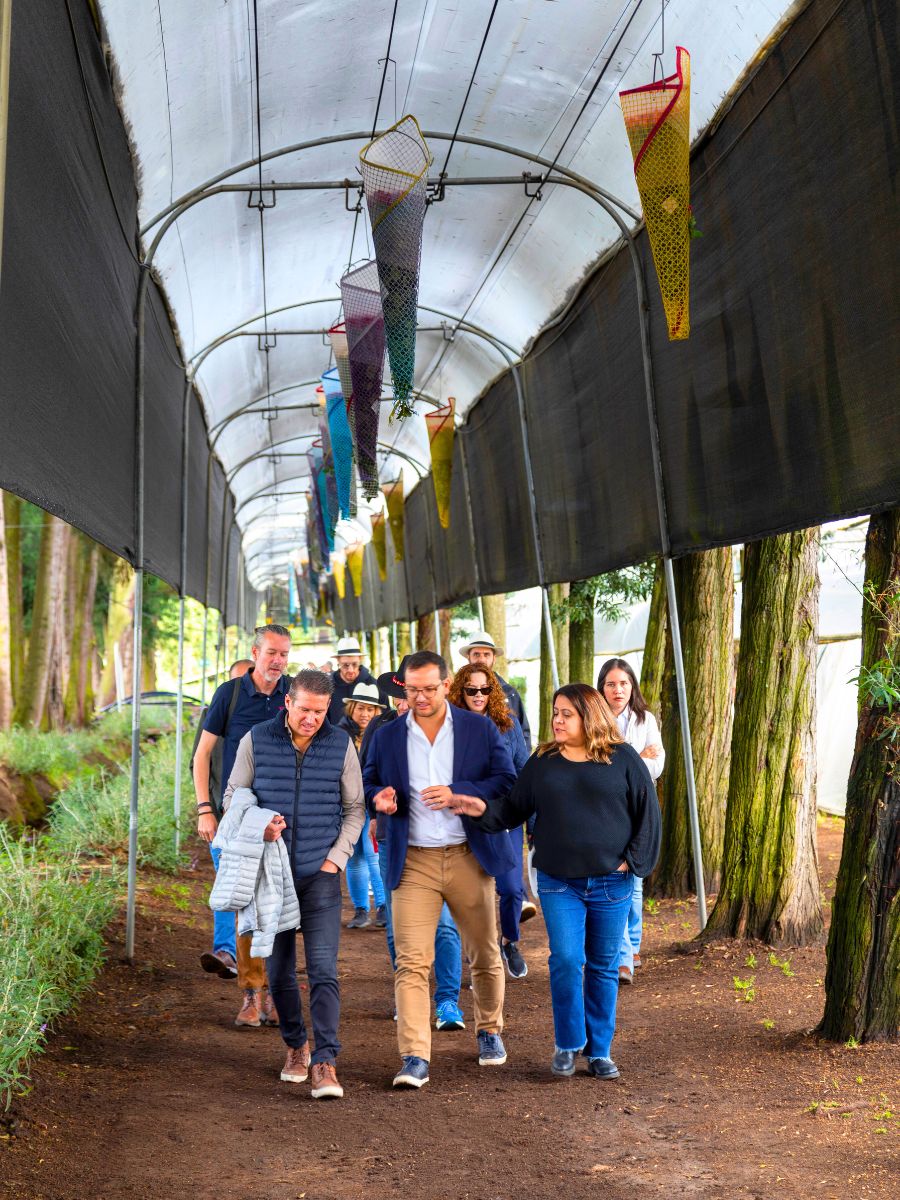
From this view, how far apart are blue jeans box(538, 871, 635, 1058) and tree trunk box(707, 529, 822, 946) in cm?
236

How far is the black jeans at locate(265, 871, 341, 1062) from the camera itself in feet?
17.6

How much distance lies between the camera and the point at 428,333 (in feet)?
50.2

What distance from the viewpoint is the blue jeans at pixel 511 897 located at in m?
6.96

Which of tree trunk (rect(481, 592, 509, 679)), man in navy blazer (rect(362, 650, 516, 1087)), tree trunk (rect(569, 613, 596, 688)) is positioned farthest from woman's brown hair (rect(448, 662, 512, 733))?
tree trunk (rect(481, 592, 509, 679))

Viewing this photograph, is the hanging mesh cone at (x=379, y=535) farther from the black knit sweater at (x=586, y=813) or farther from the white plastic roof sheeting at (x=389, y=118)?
the black knit sweater at (x=586, y=813)

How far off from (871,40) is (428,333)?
10.7 metres

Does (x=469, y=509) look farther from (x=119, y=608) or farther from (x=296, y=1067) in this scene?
(x=119, y=608)

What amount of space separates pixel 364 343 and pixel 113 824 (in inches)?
207

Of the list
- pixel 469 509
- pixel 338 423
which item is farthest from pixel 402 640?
pixel 338 423

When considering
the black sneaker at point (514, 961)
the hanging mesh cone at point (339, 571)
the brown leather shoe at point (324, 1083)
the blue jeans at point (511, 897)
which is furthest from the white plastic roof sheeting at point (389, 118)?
the hanging mesh cone at point (339, 571)

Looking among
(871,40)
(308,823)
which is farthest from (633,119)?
(308,823)

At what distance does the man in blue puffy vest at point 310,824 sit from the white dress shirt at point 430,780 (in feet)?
0.76

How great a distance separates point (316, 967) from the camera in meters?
5.40

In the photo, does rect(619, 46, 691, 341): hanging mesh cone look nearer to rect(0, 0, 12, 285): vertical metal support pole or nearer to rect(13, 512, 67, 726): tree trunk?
rect(0, 0, 12, 285): vertical metal support pole
